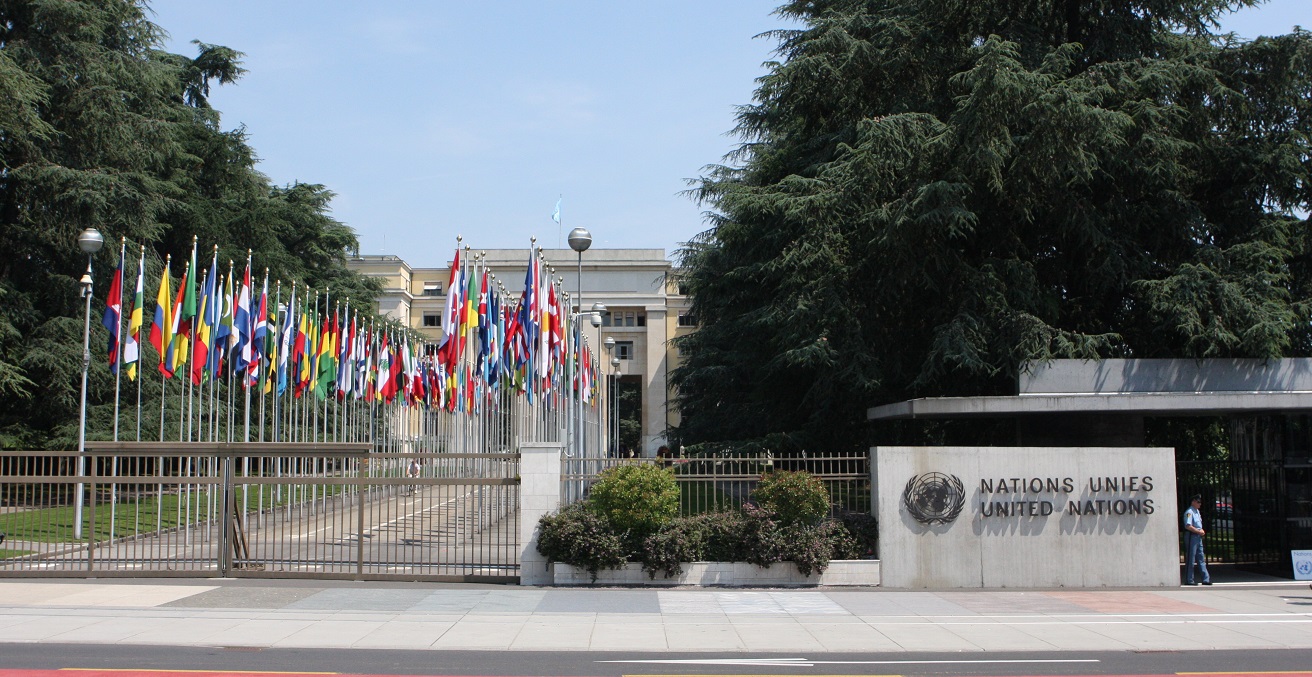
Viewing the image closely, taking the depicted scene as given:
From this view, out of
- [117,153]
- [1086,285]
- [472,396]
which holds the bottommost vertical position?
[472,396]

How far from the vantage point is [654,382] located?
98562mm

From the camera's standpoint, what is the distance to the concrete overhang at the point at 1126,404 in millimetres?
19234

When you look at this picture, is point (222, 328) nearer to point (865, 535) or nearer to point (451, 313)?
point (451, 313)

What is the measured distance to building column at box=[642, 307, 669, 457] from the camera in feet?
317

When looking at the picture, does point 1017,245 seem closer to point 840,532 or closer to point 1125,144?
point 1125,144

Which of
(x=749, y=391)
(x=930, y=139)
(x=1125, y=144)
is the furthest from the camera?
(x=749, y=391)

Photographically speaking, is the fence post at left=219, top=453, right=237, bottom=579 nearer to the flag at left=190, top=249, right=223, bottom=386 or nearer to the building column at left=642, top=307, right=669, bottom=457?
the flag at left=190, top=249, right=223, bottom=386

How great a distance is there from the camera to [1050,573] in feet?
63.3

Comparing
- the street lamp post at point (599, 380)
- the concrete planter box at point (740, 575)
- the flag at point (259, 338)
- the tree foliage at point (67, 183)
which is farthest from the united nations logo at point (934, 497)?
the tree foliage at point (67, 183)

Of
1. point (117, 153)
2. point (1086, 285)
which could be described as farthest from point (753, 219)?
point (117, 153)

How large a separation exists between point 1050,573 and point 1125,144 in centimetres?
1105

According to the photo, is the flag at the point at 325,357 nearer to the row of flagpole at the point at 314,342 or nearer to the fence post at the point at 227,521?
the row of flagpole at the point at 314,342

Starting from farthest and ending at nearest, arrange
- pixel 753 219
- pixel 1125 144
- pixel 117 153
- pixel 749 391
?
pixel 749 391 < pixel 117 153 < pixel 753 219 < pixel 1125 144

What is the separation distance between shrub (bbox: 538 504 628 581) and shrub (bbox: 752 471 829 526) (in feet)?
9.15
